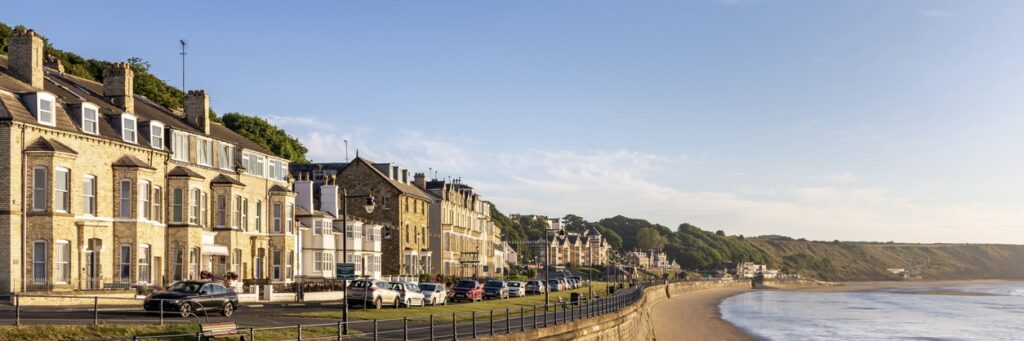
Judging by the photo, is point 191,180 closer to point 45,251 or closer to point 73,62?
point 45,251

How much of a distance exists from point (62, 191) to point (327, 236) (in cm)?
3087

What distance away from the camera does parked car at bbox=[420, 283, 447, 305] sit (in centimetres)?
5728

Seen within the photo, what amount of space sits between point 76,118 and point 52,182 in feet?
13.6

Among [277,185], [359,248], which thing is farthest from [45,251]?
[359,248]

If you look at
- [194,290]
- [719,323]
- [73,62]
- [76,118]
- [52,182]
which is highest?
[73,62]

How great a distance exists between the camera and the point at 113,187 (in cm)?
4903

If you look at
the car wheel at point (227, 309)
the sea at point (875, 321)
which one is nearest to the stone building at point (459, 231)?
the sea at point (875, 321)

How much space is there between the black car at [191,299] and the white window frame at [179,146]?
1813 cm

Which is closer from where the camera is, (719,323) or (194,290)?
(194,290)

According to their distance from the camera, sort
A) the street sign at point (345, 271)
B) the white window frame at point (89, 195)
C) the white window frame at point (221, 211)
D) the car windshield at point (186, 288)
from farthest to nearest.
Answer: the white window frame at point (221, 211), the white window frame at point (89, 195), the car windshield at point (186, 288), the street sign at point (345, 271)

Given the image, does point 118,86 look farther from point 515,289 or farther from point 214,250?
point 515,289

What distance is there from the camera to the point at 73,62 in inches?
3797

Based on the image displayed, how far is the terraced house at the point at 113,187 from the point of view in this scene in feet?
145

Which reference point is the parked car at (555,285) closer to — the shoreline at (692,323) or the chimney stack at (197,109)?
the shoreline at (692,323)
